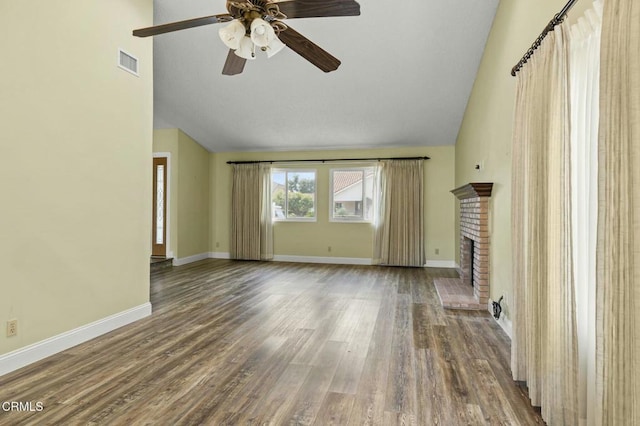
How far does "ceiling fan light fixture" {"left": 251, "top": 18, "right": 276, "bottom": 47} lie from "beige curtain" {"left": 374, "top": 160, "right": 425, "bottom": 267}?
5.55 m

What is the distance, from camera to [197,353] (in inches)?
114

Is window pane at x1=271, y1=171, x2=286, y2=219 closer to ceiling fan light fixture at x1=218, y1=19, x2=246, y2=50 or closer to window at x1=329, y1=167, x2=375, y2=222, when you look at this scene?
window at x1=329, y1=167, x2=375, y2=222

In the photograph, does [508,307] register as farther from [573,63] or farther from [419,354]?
[573,63]

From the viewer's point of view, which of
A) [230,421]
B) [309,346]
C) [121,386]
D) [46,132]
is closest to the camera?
[230,421]

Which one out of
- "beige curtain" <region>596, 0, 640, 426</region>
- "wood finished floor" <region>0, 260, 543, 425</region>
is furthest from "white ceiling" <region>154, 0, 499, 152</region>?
"wood finished floor" <region>0, 260, 543, 425</region>

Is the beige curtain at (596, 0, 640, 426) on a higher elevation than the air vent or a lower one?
lower

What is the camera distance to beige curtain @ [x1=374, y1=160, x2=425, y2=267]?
7273mm

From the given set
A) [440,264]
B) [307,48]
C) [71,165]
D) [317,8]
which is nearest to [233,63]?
[307,48]

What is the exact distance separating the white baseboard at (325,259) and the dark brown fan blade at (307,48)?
5439mm

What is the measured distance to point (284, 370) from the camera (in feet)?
8.56

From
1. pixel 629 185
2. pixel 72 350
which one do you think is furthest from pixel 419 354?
pixel 72 350

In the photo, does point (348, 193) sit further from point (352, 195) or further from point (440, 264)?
point (440, 264)

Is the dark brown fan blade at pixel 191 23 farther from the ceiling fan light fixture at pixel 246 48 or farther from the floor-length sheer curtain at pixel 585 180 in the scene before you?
the floor-length sheer curtain at pixel 585 180

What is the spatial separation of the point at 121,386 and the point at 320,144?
6057 mm
